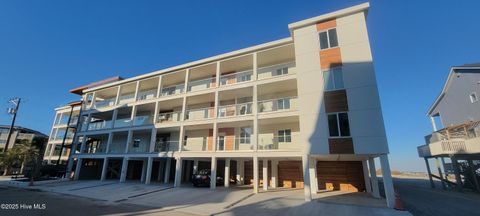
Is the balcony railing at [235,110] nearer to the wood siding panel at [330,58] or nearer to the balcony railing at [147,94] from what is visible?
the wood siding panel at [330,58]

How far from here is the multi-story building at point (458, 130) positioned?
708 inches

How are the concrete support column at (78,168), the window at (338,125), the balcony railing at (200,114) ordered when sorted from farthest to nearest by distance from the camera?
the concrete support column at (78,168)
the balcony railing at (200,114)
the window at (338,125)

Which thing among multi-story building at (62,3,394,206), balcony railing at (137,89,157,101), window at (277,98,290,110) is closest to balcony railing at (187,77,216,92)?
multi-story building at (62,3,394,206)

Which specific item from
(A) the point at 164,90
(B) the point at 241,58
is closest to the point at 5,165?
→ (A) the point at 164,90

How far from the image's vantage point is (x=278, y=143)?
55.2ft

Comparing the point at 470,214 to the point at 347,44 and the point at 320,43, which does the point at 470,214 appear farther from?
the point at 320,43

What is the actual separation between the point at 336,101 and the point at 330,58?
3141mm

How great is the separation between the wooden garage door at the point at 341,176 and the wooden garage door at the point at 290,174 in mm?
1559

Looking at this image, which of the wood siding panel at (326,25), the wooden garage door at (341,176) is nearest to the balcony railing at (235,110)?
the wooden garage door at (341,176)

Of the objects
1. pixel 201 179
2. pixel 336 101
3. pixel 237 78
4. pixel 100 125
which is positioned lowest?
pixel 201 179

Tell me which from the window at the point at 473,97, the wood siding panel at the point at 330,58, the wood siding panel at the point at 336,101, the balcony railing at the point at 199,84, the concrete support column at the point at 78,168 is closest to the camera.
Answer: the wood siding panel at the point at 336,101

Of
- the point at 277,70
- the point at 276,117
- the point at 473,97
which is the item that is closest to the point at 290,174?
the point at 276,117

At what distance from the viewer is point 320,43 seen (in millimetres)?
15695

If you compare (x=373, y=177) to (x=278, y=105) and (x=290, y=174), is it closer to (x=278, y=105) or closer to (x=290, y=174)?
(x=290, y=174)
